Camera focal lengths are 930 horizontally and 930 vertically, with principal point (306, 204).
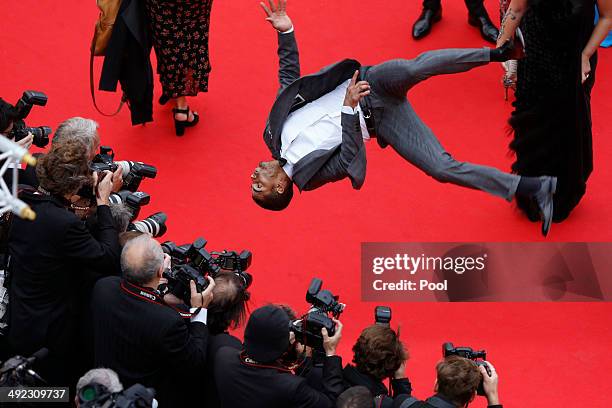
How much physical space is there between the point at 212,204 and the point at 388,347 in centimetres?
Result: 207

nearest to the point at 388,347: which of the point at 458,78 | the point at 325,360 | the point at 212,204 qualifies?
the point at 325,360

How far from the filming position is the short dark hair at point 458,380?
10.4 ft

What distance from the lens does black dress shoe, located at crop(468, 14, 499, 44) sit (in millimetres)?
5805

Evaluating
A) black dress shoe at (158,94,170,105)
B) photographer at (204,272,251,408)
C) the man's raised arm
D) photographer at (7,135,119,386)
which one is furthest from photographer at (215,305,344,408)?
black dress shoe at (158,94,170,105)

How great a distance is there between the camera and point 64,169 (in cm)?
347

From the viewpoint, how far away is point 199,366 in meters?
3.37

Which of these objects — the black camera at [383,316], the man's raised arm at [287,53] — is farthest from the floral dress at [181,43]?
the black camera at [383,316]

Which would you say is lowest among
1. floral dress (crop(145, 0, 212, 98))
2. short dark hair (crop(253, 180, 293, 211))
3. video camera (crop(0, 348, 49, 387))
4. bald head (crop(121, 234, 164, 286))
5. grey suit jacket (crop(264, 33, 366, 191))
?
video camera (crop(0, 348, 49, 387))

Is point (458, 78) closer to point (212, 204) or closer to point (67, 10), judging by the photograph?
point (212, 204)

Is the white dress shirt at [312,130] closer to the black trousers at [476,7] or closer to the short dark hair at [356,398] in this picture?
the short dark hair at [356,398]

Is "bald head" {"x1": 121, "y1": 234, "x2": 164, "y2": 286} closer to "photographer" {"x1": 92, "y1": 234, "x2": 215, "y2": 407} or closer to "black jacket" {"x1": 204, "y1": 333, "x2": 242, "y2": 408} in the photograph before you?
"photographer" {"x1": 92, "y1": 234, "x2": 215, "y2": 407}

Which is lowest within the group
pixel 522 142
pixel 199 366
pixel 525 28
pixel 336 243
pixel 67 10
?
pixel 199 366

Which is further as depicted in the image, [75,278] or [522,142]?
[522,142]

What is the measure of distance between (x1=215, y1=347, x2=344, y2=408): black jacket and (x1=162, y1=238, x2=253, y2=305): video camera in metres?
0.34
